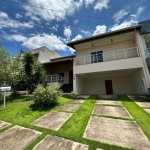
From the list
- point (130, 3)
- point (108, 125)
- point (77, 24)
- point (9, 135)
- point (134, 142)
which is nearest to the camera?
point (134, 142)

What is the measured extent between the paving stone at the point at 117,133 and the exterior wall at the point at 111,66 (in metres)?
6.52

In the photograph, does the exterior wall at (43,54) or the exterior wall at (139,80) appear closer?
the exterior wall at (139,80)

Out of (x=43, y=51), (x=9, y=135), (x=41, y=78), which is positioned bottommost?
(x=9, y=135)

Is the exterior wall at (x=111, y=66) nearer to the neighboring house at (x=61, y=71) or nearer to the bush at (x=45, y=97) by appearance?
the neighboring house at (x=61, y=71)

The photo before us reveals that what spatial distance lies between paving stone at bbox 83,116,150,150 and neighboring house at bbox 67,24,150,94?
6458 millimetres

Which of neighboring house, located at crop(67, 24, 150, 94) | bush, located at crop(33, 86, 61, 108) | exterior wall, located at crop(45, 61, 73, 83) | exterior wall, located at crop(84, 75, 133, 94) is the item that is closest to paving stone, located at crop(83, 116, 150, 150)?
bush, located at crop(33, 86, 61, 108)

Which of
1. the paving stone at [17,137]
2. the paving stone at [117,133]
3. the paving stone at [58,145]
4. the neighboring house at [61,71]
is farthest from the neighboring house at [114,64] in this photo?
the paving stone at [58,145]

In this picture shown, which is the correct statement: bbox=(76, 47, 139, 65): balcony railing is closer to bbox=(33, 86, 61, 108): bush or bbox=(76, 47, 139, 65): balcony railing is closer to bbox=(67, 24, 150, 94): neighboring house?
bbox=(67, 24, 150, 94): neighboring house

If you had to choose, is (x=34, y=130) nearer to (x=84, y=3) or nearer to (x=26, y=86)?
(x=26, y=86)

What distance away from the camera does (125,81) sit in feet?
43.8

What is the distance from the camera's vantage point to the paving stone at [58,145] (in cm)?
291

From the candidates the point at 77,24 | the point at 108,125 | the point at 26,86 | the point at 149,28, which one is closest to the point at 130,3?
the point at 149,28

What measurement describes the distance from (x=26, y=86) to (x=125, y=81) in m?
13.3

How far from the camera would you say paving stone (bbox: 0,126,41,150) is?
3.12 meters
